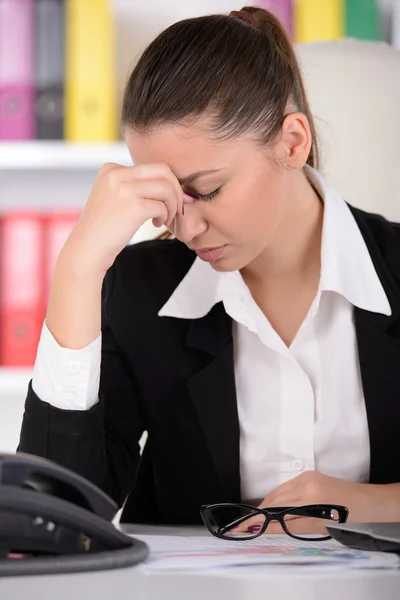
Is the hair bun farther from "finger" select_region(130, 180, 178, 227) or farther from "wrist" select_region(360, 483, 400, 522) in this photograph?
"wrist" select_region(360, 483, 400, 522)

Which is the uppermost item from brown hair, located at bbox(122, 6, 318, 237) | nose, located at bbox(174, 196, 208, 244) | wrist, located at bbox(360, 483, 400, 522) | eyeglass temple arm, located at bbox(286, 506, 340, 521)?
brown hair, located at bbox(122, 6, 318, 237)

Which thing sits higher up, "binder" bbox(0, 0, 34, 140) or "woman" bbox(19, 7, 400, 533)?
"binder" bbox(0, 0, 34, 140)

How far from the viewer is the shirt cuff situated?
1069 mm

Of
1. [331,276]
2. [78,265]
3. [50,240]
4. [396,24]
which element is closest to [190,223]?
[78,265]

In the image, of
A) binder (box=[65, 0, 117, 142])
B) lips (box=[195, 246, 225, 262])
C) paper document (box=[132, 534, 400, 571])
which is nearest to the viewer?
paper document (box=[132, 534, 400, 571])

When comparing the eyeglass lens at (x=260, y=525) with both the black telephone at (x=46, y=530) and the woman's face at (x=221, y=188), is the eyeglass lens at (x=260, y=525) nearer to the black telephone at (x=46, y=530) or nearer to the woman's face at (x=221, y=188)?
the black telephone at (x=46, y=530)

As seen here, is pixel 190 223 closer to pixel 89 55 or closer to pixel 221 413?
pixel 221 413

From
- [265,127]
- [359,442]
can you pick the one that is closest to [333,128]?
[265,127]

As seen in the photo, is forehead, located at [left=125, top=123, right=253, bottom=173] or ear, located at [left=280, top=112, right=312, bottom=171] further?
ear, located at [left=280, top=112, right=312, bottom=171]

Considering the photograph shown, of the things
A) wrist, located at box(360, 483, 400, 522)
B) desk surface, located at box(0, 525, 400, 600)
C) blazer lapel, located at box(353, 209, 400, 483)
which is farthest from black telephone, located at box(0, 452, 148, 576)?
blazer lapel, located at box(353, 209, 400, 483)

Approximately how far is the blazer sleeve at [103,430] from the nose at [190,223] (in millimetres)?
247

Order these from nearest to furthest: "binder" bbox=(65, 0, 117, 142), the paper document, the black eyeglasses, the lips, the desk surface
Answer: the desk surface → the paper document → the black eyeglasses → the lips → "binder" bbox=(65, 0, 117, 142)

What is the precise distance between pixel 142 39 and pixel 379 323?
1390 mm

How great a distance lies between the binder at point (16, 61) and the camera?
2.02m
